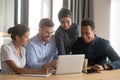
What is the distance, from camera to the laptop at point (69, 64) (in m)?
2.07

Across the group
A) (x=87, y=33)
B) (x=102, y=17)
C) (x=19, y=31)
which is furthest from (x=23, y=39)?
(x=102, y=17)

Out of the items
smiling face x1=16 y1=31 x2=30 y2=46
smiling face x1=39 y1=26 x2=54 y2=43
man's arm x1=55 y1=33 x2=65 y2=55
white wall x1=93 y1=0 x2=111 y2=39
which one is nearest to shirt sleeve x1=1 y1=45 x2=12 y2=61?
smiling face x1=16 y1=31 x2=30 y2=46

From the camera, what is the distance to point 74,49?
280 cm

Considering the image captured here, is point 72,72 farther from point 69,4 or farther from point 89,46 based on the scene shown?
point 69,4

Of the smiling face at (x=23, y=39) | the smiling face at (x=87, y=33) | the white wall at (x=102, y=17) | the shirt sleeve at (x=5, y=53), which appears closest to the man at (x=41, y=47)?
the smiling face at (x=23, y=39)

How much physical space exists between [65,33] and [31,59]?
0.60 metres

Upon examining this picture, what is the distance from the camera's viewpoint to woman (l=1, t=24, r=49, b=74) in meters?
2.15

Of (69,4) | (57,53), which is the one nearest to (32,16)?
(69,4)

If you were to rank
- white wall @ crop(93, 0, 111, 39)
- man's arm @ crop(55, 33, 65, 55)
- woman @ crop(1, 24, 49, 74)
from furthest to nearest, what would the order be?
white wall @ crop(93, 0, 111, 39) < man's arm @ crop(55, 33, 65, 55) < woman @ crop(1, 24, 49, 74)

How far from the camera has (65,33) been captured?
272cm

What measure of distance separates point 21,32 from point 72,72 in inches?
25.7

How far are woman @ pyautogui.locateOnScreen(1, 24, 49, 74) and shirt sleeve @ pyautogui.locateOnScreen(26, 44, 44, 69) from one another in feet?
0.14

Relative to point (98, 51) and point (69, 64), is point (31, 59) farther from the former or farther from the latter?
point (98, 51)

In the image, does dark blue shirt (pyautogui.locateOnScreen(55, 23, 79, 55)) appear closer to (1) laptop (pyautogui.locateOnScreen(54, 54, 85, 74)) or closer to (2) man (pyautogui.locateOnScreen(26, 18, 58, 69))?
(2) man (pyautogui.locateOnScreen(26, 18, 58, 69))
